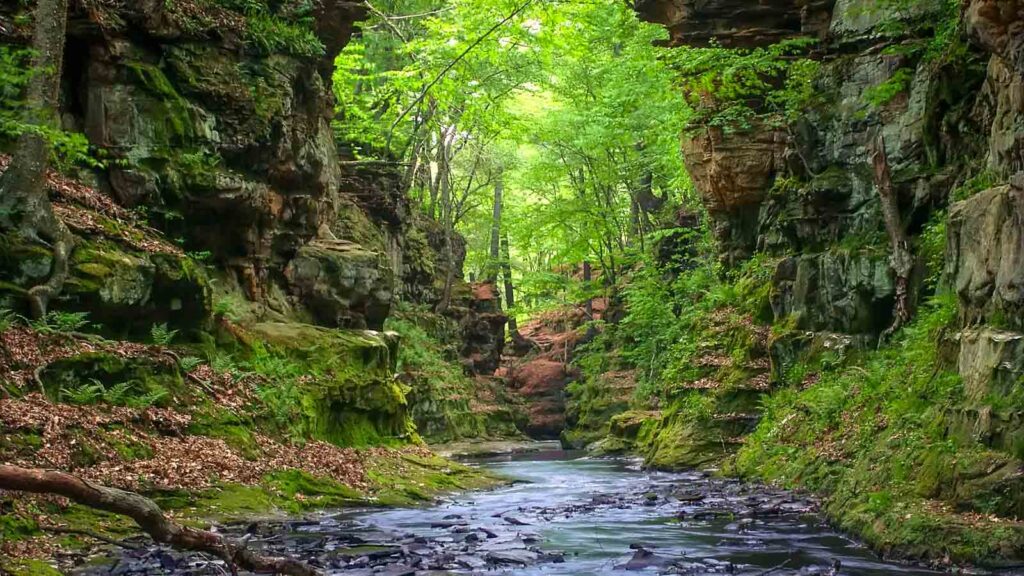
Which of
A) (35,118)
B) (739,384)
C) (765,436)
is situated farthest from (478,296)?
(35,118)

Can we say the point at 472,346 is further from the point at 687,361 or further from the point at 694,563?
the point at 694,563

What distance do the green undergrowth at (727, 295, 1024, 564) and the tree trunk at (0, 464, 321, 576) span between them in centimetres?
707

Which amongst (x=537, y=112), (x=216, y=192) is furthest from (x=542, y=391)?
(x=216, y=192)

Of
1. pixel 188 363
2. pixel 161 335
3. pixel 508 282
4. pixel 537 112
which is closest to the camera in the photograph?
pixel 161 335

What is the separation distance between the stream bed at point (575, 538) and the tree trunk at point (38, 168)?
4861 millimetres

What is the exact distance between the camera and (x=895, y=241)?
54.4ft

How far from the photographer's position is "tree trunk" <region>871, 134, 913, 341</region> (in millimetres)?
16469

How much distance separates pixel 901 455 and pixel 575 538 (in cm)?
460

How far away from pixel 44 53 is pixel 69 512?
21.2 ft

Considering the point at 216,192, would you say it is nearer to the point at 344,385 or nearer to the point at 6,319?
the point at 344,385

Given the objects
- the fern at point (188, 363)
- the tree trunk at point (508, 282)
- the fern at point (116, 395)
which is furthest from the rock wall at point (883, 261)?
the tree trunk at point (508, 282)

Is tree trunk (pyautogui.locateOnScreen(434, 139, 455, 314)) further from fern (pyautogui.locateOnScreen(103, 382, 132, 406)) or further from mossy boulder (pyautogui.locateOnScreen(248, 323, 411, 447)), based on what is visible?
fern (pyautogui.locateOnScreen(103, 382, 132, 406))

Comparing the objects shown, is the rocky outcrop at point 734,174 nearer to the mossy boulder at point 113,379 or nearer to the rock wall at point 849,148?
the rock wall at point 849,148

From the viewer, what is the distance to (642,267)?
33.9m
